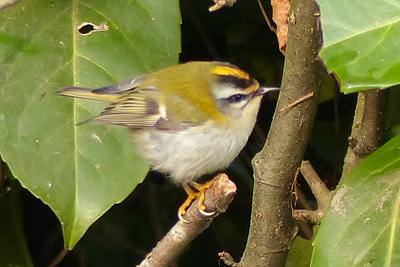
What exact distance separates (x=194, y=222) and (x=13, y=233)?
31.1 inches

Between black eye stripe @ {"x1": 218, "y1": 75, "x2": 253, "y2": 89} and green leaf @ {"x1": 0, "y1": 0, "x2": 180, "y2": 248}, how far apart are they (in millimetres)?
293

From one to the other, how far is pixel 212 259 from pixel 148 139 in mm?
582

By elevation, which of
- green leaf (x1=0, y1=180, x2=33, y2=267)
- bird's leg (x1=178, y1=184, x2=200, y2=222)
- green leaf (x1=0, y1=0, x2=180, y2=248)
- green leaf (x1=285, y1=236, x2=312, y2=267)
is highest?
green leaf (x1=0, y1=0, x2=180, y2=248)

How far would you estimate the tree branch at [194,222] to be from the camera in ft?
5.12

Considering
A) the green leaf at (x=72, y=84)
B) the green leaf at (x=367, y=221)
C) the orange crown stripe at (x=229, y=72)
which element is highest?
the green leaf at (x=72, y=84)

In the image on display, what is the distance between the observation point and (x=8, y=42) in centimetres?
179

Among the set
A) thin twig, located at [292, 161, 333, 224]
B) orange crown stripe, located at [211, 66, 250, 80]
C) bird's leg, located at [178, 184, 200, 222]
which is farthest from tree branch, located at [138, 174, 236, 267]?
orange crown stripe, located at [211, 66, 250, 80]

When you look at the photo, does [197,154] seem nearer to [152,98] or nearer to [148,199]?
[152,98]

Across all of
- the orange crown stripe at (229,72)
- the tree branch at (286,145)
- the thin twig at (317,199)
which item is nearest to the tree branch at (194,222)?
the tree branch at (286,145)

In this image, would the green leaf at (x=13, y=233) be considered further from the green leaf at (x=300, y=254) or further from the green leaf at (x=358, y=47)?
the green leaf at (x=358, y=47)

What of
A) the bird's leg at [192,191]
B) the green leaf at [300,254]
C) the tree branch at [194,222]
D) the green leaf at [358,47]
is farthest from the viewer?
the bird's leg at [192,191]

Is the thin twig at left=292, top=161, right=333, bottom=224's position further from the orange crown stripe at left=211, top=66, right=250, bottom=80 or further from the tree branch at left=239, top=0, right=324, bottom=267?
the orange crown stripe at left=211, top=66, right=250, bottom=80

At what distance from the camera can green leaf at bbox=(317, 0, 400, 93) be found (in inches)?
44.9

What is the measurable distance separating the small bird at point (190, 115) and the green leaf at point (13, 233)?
44cm
